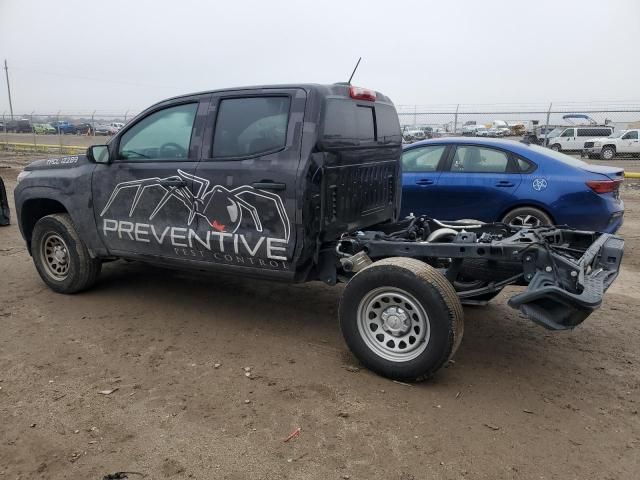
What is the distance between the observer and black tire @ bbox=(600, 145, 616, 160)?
79.2 ft

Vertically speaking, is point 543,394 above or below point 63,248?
below

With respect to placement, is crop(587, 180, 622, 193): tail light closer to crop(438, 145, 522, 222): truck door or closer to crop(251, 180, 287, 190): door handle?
crop(438, 145, 522, 222): truck door

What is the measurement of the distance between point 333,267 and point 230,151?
4.06 feet

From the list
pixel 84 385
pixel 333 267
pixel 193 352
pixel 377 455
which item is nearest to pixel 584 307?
pixel 377 455

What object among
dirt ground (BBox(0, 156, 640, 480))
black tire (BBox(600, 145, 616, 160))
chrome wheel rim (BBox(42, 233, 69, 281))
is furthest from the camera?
black tire (BBox(600, 145, 616, 160))

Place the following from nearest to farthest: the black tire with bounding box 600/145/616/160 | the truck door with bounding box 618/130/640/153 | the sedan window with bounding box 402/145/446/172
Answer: the sedan window with bounding box 402/145/446/172 → the truck door with bounding box 618/130/640/153 → the black tire with bounding box 600/145/616/160

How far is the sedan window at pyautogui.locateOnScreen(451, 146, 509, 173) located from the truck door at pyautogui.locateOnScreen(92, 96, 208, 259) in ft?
12.8

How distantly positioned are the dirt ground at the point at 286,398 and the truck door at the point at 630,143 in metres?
22.3

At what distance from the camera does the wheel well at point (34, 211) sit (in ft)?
17.8

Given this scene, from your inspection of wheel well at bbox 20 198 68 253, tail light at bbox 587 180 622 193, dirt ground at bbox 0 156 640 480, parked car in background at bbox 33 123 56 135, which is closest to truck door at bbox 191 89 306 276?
dirt ground at bbox 0 156 640 480

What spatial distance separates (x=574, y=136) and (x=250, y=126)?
26.4 meters

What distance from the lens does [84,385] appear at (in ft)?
11.7

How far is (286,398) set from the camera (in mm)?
3396

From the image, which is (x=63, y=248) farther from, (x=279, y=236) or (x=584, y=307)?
(x=584, y=307)
